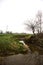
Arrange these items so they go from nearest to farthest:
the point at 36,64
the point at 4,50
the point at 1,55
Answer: the point at 36,64
the point at 1,55
the point at 4,50

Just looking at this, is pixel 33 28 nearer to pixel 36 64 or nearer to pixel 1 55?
pixel 1 55

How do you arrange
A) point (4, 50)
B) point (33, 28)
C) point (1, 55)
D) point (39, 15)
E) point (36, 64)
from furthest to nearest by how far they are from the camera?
point (33, 28) → point (39, 15) → point (4, 50) → point (1, 55) → point (36, 64)

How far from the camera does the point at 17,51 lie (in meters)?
19.9

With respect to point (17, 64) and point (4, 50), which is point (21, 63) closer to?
point (17, 64)

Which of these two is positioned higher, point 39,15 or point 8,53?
point 39,15

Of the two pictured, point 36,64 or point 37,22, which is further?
point 37,22

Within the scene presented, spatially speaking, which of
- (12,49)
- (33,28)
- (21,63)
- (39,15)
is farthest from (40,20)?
(21,63)

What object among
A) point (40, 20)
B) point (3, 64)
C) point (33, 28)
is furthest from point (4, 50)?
point (33, 28)

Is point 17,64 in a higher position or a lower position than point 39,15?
lower

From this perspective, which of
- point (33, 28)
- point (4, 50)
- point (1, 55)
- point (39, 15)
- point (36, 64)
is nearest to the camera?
point (36, 64)

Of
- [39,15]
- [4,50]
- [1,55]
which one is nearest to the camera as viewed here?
[1,55]

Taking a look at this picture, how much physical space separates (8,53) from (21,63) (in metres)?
5.35

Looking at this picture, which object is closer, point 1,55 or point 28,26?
point 1,55

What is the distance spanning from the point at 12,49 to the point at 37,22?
38920 millimetres
